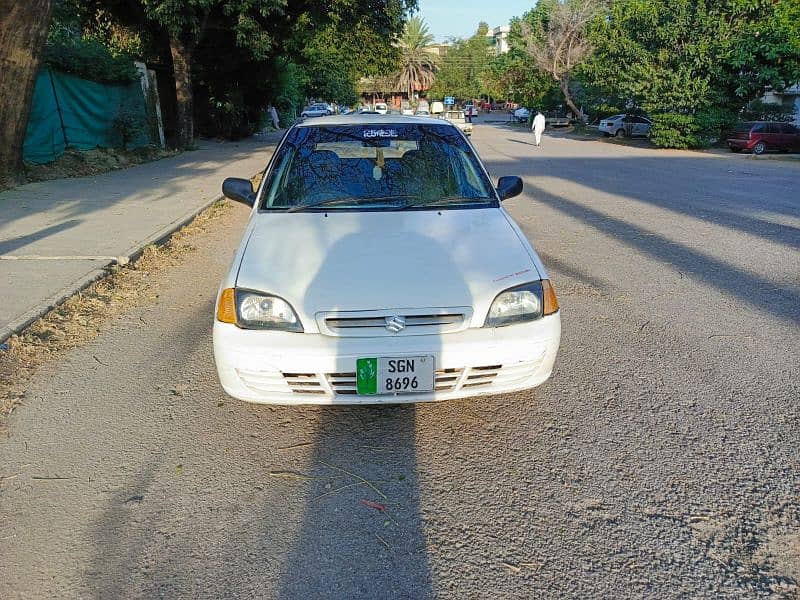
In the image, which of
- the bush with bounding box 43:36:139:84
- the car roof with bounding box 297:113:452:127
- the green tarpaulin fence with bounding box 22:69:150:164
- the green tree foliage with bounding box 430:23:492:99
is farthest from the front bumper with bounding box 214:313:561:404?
the green tree foliage with bounding box 430:23:492:99

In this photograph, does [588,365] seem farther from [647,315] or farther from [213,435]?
[213,435]

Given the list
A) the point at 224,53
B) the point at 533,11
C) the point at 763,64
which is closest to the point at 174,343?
the point at 224,53

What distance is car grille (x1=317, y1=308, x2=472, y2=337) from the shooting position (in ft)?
9.65

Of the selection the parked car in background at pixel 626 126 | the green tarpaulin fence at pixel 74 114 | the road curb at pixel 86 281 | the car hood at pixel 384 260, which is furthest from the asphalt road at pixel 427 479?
the parked car in background at pixel 626 126

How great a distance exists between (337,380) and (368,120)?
264cm

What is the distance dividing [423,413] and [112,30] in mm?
25189

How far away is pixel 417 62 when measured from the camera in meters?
89.9

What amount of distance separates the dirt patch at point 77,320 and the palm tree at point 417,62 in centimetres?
8686

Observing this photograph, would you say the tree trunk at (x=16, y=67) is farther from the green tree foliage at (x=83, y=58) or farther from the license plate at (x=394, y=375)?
the license plate at (x=394, y=375)

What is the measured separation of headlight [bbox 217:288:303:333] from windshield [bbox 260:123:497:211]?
1125mm

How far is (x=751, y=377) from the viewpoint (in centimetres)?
392

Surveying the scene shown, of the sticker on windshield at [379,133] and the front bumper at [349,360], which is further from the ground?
the sticker on windshield at [379,133]

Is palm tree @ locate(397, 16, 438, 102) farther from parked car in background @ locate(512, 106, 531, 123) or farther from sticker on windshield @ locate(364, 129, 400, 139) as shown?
sticker on windshield @ locate(364, 129, 400, 139)

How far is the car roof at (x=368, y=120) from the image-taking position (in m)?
4.82
